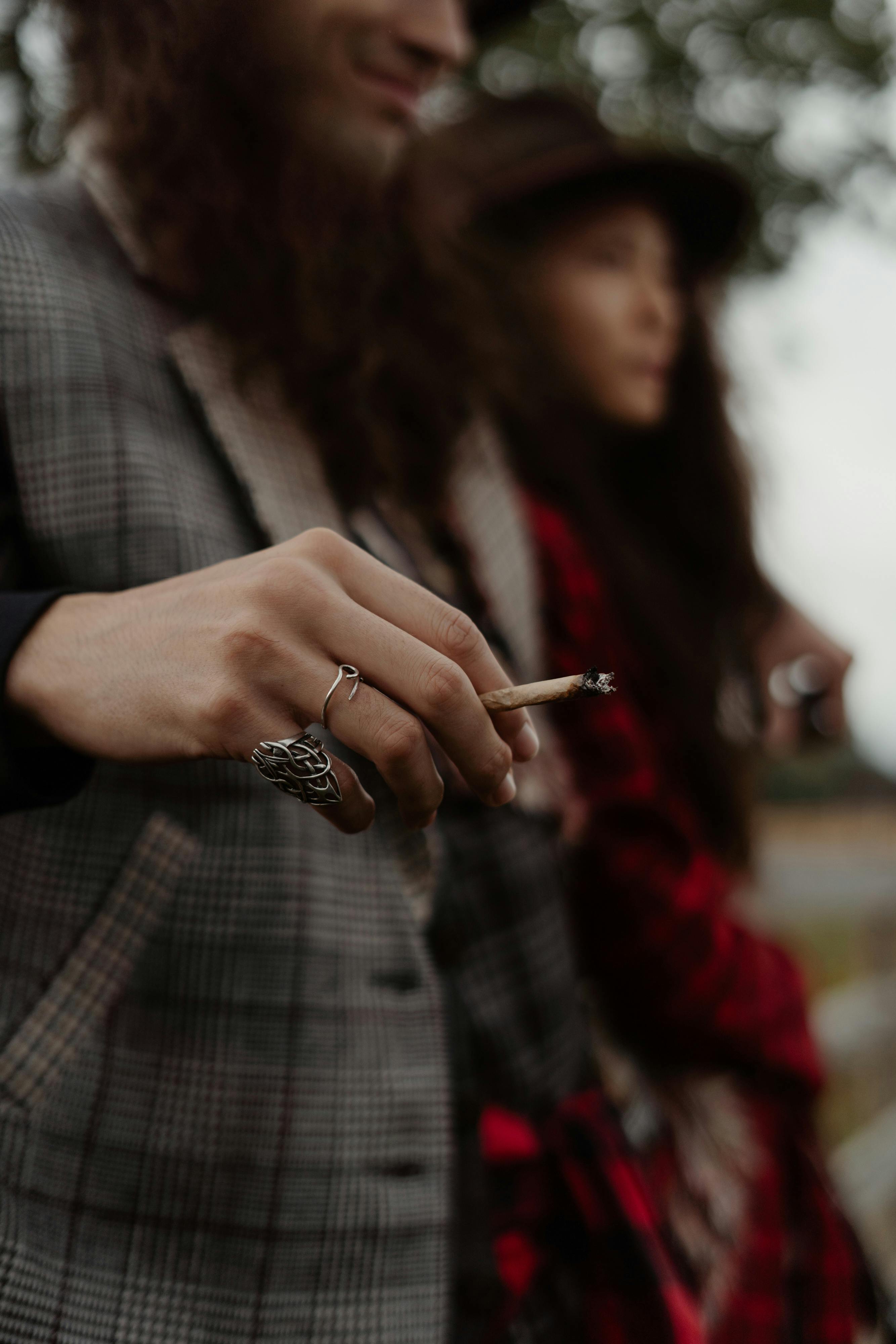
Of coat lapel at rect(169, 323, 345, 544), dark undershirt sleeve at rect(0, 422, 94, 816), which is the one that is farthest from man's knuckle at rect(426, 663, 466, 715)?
coat lapel at rect(169, 323, 345, 544)

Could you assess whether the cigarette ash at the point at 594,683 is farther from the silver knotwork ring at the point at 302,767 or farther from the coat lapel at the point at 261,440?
the coat lapel at the point at 261,440

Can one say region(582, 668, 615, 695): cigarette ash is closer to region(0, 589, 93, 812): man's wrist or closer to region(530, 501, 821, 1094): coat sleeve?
region(0, 589, 93, 812): man's wrist

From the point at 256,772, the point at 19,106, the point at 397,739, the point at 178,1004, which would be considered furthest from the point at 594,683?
the point at 19,106

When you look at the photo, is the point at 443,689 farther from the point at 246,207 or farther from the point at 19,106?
the point at 19,106

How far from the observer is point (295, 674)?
2.06ft

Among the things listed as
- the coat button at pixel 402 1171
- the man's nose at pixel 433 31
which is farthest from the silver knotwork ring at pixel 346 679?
the man's nose at pixel 433 31

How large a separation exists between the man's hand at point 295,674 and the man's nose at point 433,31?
91cm

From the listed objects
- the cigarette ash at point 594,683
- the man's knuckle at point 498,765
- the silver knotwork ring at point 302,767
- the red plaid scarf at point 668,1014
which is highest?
the cigarette ash at point 594,683

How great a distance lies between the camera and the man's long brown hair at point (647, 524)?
5.82ft

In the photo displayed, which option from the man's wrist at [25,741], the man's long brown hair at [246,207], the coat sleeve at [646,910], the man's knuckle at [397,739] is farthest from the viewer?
the coat sleeve at [646,910]

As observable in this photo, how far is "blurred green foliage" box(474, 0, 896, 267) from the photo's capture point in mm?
4352

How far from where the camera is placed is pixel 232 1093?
0.90 metres

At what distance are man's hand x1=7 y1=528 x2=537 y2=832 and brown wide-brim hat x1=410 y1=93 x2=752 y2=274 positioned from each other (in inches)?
48.1

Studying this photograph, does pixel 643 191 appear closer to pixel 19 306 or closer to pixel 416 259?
pixel 416 259
